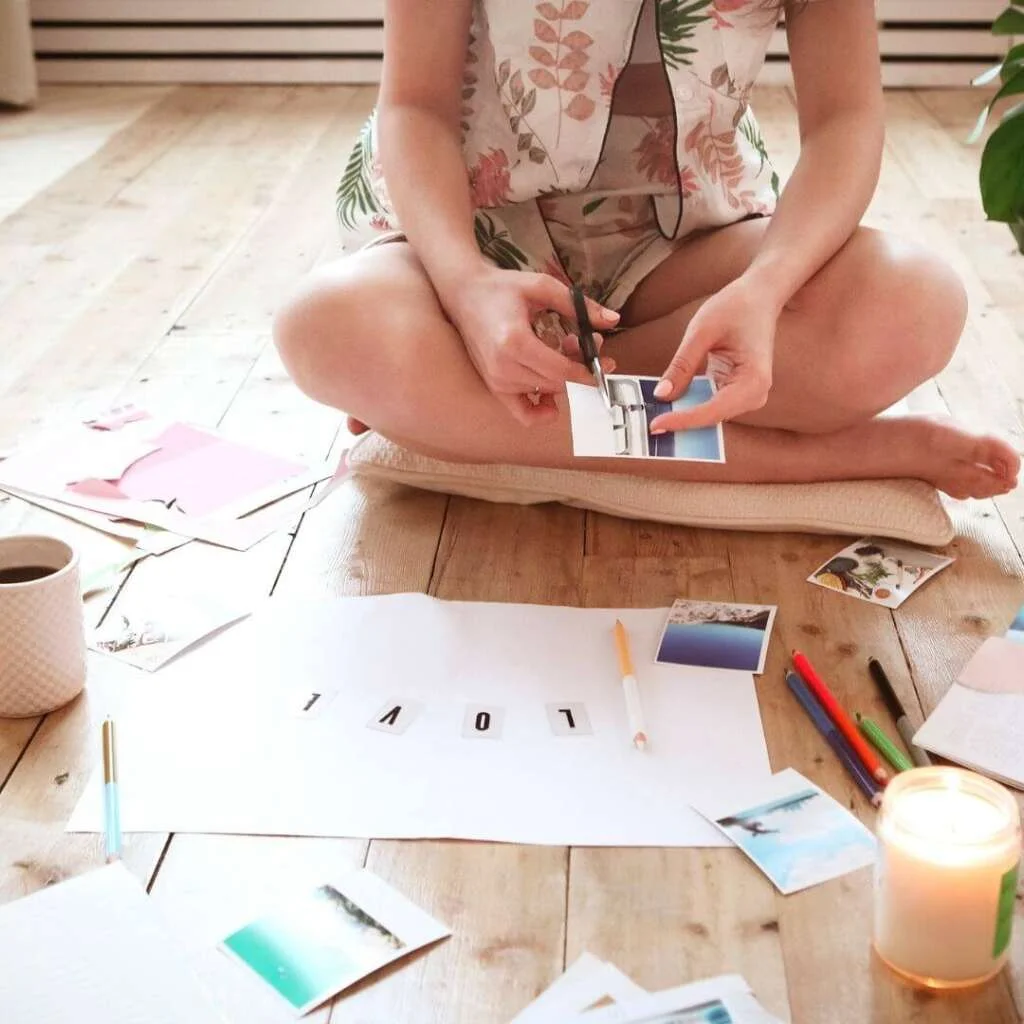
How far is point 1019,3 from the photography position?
1262mm

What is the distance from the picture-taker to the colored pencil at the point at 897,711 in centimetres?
114

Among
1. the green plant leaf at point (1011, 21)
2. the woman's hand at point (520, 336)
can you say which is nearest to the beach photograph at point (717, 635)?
the woman's hand at point (520, 336)

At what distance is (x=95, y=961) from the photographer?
93cm

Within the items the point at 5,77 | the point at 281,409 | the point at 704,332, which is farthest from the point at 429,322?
the point at 5,77

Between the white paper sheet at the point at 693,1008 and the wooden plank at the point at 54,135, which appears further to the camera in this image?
the wooden plank at the point at 54,135

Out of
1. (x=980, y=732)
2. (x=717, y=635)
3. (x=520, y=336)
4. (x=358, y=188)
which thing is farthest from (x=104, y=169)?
(x=980, y=732)

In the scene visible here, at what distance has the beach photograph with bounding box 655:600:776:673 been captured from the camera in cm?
128

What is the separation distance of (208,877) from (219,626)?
365mm

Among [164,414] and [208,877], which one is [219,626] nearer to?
[208,877]

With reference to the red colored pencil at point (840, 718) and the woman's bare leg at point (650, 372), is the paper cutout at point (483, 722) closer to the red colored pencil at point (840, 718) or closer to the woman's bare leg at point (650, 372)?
the red colored pencil at point (840, 718)

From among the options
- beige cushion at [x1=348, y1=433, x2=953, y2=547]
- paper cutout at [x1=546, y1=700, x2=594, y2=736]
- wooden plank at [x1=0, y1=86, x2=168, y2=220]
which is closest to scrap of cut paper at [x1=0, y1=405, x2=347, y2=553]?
beige cushion at [x1=348, y1=433, x2=953, y2=547]

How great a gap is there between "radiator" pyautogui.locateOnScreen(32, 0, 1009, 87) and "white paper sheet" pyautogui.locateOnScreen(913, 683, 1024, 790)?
2.98 metres

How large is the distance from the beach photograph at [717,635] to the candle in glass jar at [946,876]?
0.36 metres

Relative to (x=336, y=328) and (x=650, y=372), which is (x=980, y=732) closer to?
(x=650, y=372)
